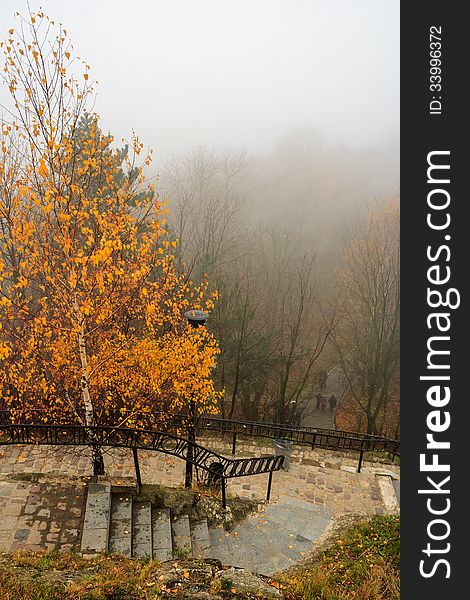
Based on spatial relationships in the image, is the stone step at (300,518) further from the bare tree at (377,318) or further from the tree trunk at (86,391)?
the bare tree at (377,318)

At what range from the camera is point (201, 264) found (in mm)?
21812

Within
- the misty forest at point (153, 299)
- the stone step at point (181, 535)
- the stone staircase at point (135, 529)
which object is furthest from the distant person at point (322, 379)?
the stone step at point (181, 535)

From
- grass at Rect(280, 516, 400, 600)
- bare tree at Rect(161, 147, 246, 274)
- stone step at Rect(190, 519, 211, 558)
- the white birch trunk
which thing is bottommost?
stone step at Rect(190, 519, 211, 558)

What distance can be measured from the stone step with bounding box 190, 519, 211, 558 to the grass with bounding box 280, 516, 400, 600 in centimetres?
166

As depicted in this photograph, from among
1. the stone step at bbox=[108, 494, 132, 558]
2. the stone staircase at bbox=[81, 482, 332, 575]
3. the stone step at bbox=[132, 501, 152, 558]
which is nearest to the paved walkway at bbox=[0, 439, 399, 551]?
the stone staircase at bbox=[81, 482, 332, 575]

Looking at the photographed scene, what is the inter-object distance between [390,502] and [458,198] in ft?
26.7

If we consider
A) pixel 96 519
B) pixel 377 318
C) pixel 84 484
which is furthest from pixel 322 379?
pixel 96 519

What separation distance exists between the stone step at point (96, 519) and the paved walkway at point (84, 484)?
0.59 ft

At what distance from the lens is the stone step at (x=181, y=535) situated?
805 cm

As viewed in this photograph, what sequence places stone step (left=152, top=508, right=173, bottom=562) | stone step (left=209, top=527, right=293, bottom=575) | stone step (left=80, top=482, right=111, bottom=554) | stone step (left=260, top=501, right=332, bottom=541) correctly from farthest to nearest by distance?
stone step (left=260, top=501, right=332, bottom=541) → stone step (left=209, top=527, right=293, bottom=575) → stone step (left=152, top=508, right=173, bottom=562) → stone step (left=80, top=482, right=111, bottom=554)

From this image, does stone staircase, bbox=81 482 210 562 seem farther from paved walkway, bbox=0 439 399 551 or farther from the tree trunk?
the tree trunk

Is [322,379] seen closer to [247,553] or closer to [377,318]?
[377,318]

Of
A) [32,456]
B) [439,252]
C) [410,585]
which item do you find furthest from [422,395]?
[32,456]

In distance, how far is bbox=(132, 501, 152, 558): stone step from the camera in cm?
775
